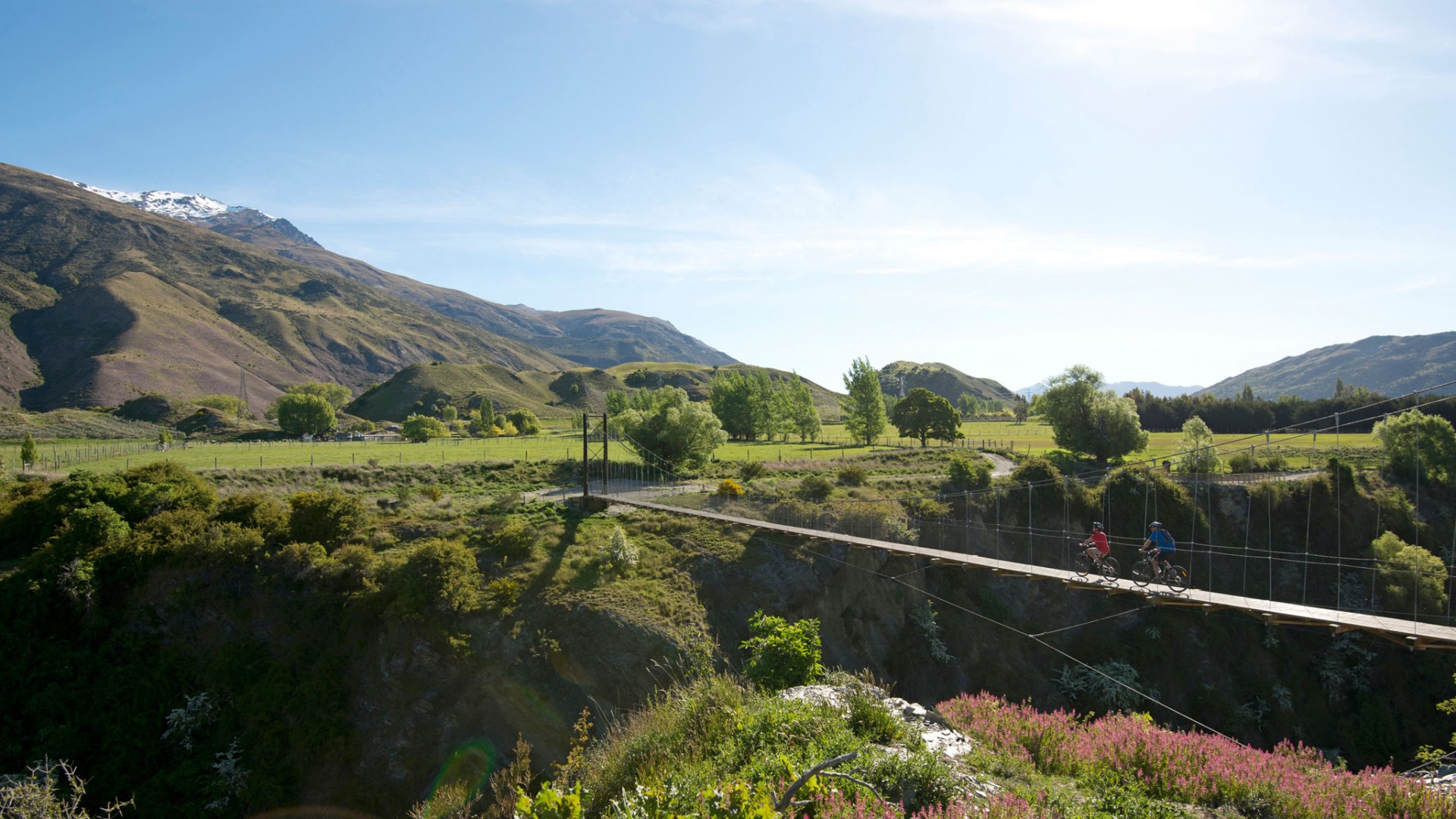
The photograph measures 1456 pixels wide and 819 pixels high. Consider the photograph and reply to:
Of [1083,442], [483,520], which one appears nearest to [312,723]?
[483,520]

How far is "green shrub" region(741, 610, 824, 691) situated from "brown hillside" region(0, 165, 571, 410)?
127m

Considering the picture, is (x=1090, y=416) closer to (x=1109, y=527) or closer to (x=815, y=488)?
(x=1109, y=527)

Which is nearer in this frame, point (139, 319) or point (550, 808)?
point (550, 808)

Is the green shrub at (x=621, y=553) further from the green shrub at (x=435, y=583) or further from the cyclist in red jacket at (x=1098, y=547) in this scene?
the cyclist in red jacket at (x=1098, y=547)

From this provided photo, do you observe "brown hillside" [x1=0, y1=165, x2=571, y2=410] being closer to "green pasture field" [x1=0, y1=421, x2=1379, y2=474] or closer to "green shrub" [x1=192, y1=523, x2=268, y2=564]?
"green pasture field" [x1=0, y1=421, x2=1379, y2=474]

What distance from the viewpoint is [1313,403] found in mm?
65250

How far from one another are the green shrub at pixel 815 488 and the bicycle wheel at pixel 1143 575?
58.1 ft

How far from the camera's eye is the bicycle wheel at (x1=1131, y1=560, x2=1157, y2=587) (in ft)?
47.0

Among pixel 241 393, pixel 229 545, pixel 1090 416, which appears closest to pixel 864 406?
pixel 1090 416

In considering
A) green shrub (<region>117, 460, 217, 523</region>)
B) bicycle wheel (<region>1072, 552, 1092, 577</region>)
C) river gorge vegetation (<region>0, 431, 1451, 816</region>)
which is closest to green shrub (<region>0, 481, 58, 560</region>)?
river gorge vegetation (<region>0, 431, 1451, 816</region>)

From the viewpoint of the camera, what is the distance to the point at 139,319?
12612 cm

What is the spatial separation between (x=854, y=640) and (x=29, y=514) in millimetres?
29585

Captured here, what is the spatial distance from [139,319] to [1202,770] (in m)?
171

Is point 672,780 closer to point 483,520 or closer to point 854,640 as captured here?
point 854,640
